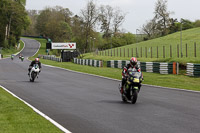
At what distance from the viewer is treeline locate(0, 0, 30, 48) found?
351 ft

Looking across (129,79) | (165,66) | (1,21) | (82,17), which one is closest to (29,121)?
(129,79)

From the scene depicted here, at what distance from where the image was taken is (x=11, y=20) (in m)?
112

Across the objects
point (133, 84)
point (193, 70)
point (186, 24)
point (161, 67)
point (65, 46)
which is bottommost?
point (133, 84)

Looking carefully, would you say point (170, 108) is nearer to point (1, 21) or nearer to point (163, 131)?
point (163, 131)

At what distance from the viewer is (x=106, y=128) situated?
7.73m

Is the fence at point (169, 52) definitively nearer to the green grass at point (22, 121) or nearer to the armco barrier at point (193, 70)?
the armco barrier at point (193, 70)

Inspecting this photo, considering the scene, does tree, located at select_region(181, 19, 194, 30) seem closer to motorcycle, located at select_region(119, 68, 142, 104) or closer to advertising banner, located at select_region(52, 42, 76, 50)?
advertising banner, located at select_region(52, 42, 76, 50)

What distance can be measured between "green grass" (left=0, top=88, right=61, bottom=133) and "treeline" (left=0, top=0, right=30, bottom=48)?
330 feet

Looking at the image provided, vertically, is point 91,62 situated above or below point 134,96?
above

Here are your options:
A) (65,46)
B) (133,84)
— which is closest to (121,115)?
(133,84)

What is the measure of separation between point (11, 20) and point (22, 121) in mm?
107771

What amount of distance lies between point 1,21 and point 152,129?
109 meters

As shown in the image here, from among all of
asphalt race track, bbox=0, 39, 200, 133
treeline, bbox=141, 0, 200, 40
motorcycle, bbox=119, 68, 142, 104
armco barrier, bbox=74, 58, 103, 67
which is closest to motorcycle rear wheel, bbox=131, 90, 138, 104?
motorcycle, bbox=119, 68, 142, 104

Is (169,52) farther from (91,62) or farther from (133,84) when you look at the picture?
(133,84)
